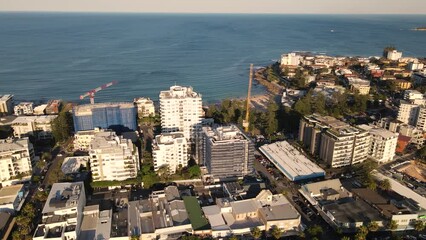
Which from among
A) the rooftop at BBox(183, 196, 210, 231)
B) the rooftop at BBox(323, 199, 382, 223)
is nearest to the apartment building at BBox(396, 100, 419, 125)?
the rooftop at BBox(323, 199, 382, 223)

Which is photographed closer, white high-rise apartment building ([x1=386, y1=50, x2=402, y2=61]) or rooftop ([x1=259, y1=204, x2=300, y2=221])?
rooftop ([x1=259, y1=204, x2=300, y2=221])

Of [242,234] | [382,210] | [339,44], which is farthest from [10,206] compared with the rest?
[339,44]

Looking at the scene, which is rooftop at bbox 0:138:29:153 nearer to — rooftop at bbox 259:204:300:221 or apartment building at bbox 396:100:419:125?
rooftop at bbox 259:204:300:221

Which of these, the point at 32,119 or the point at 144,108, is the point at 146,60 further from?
the point at 32,119

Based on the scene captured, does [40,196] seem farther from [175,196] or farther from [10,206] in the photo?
[175,196]

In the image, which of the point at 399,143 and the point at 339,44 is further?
the point at 339,44
